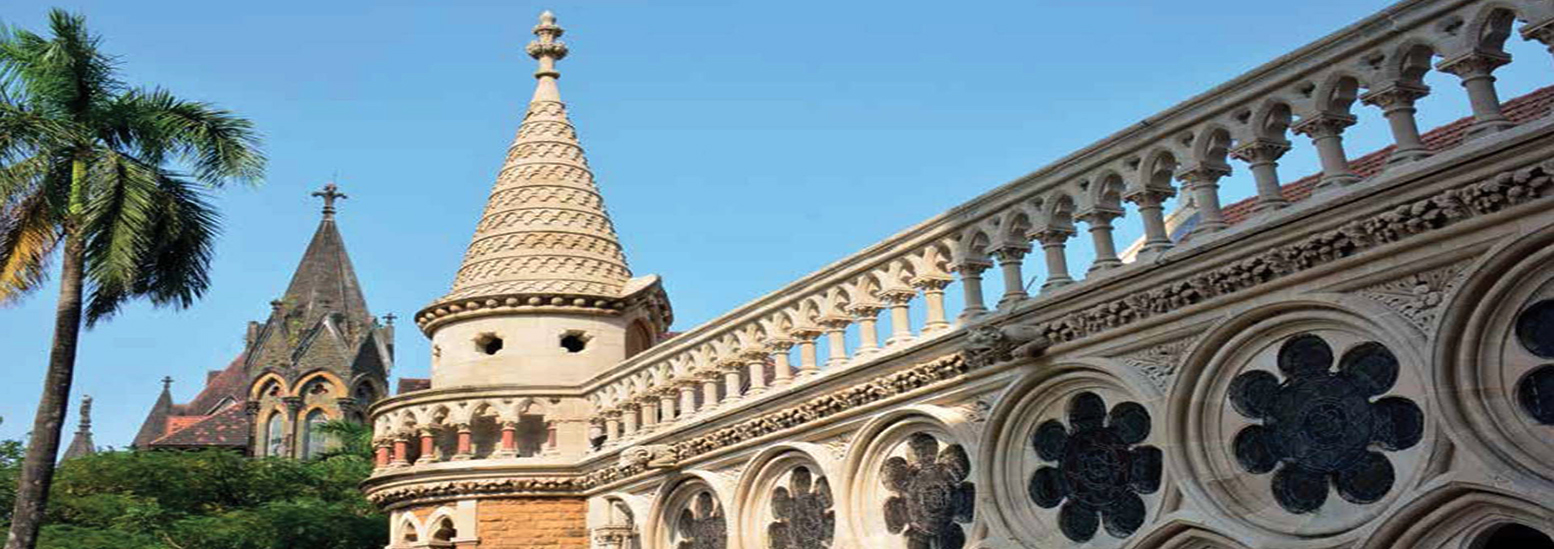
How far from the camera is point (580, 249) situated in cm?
1839

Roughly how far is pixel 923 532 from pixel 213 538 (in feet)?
52.9

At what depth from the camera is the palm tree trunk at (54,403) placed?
1414 centimetres

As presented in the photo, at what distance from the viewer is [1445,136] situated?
433 inches

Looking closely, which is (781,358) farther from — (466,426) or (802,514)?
(466,426)

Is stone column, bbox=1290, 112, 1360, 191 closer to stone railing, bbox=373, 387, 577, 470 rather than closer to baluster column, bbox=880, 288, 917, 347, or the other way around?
baluster column, bbox=880, 288, 917, 347

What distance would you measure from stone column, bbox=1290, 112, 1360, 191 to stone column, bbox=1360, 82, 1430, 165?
346mm

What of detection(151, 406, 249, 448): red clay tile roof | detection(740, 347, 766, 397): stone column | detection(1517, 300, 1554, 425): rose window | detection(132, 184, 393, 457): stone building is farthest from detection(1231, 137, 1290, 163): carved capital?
detection(151, 406, 249, 448): red clay tile roof

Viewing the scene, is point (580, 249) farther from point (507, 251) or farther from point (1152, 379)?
point (1152, 379)

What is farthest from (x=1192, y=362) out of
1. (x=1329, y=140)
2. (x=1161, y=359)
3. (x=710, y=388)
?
(x=710, y=388)

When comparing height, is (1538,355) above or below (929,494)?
below

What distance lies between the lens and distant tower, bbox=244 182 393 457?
5503cm

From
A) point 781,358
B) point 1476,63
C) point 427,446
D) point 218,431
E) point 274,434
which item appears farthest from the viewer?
point 218,431

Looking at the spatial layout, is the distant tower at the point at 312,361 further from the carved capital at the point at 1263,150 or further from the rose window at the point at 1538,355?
the rose window at the point at 1538,355

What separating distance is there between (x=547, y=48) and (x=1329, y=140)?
13.5m
